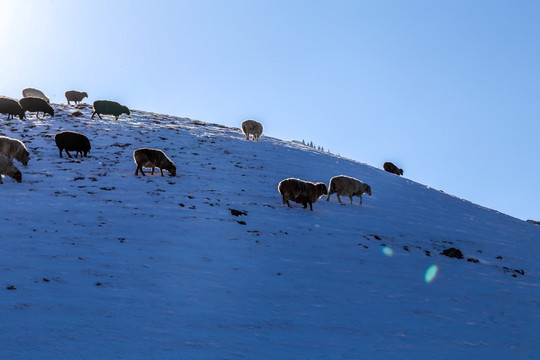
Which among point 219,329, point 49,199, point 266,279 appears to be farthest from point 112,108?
point 219,329

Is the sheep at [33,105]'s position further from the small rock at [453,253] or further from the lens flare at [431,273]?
the lens flare at [431,273]

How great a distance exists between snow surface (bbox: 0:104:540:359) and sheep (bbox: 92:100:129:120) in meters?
11.0

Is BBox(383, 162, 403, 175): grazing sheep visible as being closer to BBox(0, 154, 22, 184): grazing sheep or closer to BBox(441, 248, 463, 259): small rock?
BBox(441, 248, 463, 259): small rock

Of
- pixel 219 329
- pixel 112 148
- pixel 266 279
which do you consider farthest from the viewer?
pixel 112 148

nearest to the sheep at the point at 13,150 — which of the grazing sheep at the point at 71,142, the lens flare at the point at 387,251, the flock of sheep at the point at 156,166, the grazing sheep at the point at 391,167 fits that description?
the flock of sheep at the point at 156,166

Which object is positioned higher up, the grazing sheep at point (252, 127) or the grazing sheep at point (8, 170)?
the grazing sheep at point (252, 127)

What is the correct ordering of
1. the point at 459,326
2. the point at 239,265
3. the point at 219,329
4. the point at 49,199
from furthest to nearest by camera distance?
the point at 49,199 < the point at 239,265 < the point at 459,326 < the point at 219,329

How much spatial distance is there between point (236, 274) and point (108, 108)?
83.3 feet

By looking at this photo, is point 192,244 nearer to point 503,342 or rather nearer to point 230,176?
point 503,342

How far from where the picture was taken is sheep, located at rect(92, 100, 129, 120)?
3108cm

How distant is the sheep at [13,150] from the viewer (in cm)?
1773

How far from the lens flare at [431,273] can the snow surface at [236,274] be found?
179 mm

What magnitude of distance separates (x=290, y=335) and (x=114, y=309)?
9.44ft

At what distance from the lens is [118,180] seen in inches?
671
